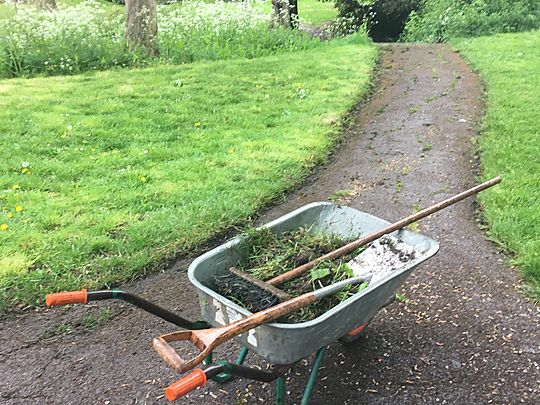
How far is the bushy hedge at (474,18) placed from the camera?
13641mm

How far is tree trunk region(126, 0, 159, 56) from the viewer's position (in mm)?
9406

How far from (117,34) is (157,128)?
4.19 metres

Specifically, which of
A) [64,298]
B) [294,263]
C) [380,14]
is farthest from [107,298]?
[380,14]

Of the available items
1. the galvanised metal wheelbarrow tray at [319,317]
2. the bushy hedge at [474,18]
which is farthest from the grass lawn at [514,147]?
the bushy hedge at [474,18]

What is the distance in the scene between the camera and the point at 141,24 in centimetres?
944

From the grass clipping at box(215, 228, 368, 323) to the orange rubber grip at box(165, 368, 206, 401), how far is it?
31.2 inches

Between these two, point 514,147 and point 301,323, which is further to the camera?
point 514,147

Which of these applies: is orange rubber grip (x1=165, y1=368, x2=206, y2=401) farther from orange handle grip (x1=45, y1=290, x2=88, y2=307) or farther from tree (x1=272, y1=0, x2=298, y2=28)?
tree (x1=272, y1=0, x2=298, y2=28)

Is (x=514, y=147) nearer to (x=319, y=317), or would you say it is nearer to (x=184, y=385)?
(x=319, y=317)

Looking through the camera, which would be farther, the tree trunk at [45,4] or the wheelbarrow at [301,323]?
the tree trunk at [45,4]

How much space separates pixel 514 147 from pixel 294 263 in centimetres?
429

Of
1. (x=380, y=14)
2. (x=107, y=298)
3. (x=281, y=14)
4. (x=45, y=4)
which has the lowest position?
(x=107, y=298)

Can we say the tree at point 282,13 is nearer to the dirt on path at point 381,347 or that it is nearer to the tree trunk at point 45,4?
the tree trunk at point 45,4

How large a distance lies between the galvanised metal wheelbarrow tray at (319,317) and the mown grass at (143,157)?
1345 millimetres
